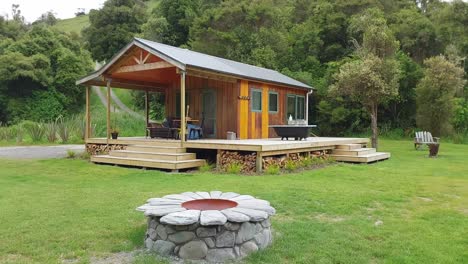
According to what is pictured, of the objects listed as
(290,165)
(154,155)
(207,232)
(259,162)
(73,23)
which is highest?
(73,23)

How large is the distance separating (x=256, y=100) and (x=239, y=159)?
3.88m

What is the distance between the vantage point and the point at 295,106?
14789mm

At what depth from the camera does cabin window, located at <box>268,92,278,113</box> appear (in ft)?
43.0

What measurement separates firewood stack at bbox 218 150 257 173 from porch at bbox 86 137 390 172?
56mm

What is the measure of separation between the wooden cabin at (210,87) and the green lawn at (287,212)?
336 centimetres

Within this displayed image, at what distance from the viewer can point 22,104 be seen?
2759 centimetres

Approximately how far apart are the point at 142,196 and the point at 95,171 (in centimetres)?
346

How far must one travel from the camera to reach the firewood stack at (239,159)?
28.9 ft

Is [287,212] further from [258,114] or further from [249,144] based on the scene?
[258,114]

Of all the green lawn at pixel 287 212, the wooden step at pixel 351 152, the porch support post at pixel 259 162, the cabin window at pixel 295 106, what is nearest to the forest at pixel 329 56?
the cabin window at pixel 295 106

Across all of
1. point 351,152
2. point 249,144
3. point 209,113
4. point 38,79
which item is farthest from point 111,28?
A: point 249,144

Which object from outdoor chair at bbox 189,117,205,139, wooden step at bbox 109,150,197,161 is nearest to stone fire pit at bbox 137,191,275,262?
wooden step at bbox 109,150,197,161

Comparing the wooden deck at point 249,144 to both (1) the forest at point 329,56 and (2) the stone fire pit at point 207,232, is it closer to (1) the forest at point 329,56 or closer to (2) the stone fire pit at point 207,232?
(1) the forest at point 329,56

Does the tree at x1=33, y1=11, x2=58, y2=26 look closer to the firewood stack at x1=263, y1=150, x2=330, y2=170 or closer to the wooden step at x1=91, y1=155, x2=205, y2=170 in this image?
the wooden step at x1=91, y1=155, x2=205, y2=170
